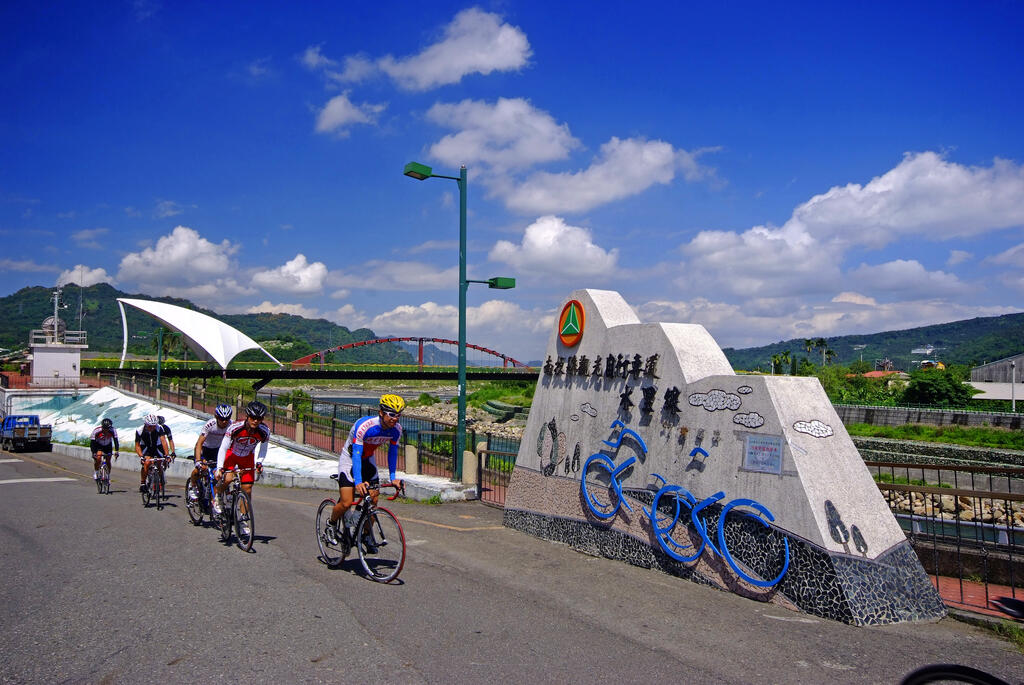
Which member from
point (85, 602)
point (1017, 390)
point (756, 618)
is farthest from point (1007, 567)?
point (1017, 390)

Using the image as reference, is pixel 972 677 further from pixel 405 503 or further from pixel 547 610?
pixel 405 503

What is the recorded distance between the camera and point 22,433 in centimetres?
3102

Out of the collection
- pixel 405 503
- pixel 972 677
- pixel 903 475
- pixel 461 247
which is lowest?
pixel 903 475

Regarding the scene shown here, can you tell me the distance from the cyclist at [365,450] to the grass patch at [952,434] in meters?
35.2

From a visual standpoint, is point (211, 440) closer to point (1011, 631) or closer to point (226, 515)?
point (226, 515)

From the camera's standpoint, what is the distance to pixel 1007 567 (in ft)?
29.6

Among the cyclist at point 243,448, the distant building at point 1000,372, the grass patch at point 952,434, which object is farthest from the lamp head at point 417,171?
the distant building at point 1000,372

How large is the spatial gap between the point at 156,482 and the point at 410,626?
28.4 ft

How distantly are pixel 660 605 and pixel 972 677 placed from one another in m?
3.87

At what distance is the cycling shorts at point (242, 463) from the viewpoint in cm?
885

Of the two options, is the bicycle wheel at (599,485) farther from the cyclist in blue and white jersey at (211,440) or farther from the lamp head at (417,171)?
the lamp head at (417,171)

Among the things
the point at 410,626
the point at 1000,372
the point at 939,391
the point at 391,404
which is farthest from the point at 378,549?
the point at 1000,372

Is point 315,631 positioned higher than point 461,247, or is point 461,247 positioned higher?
point 461,247

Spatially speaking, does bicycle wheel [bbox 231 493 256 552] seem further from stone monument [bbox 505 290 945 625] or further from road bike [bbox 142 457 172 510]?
road bike [bbox 142 457 172 510]
